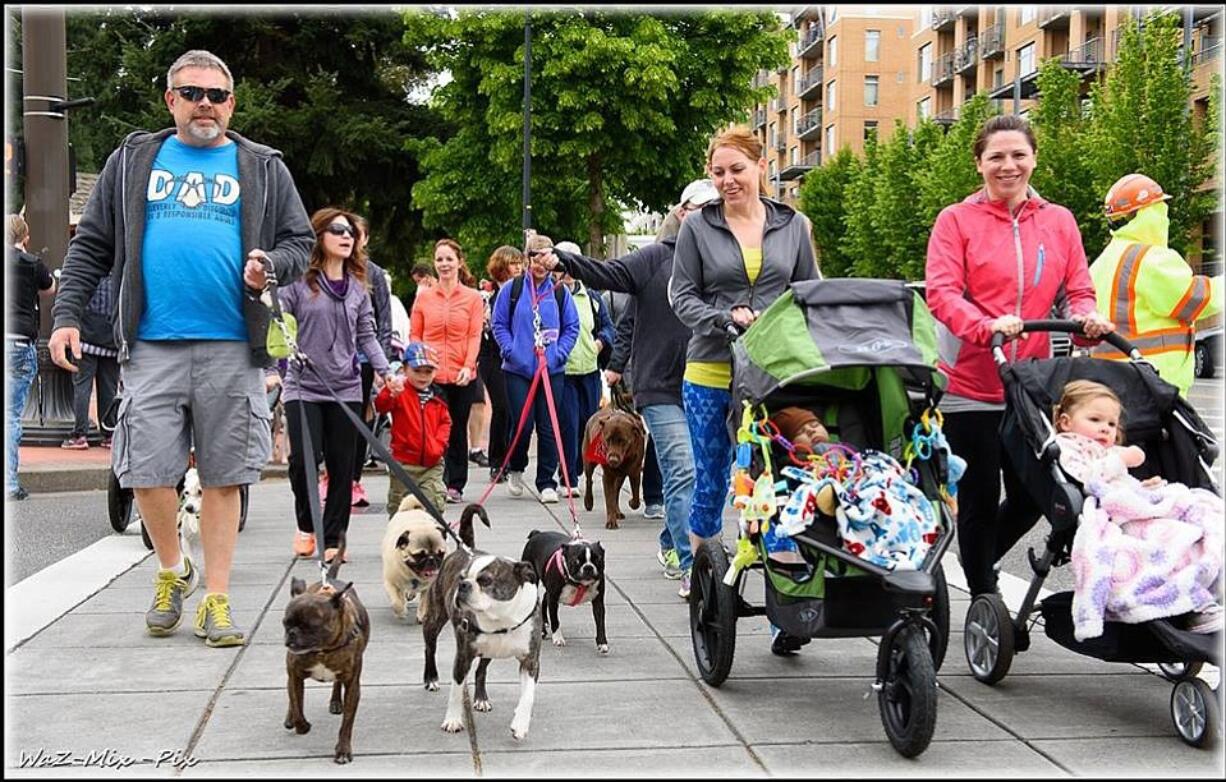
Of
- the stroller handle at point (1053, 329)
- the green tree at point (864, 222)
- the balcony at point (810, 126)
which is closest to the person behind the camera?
the stroller handle at point (1053, 329)

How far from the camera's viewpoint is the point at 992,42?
66.2 metres

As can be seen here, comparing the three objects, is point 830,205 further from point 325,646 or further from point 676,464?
point 325,646

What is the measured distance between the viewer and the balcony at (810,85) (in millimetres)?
89175

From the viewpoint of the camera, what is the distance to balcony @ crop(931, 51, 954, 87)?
7181cm

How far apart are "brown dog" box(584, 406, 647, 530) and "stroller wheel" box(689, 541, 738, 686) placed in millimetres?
4323

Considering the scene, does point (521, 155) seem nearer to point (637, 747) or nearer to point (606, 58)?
point (606, 58)

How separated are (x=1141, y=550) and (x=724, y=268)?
2.33m

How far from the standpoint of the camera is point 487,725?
475cm

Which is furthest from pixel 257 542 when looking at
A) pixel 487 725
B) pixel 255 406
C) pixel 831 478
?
pixel 831 478

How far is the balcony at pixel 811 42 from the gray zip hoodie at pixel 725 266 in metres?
86.2

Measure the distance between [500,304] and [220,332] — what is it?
552 cm

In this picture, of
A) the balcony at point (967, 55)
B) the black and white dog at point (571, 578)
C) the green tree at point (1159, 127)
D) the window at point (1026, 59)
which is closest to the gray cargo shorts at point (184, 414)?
the black and white dog at point (571, 578)

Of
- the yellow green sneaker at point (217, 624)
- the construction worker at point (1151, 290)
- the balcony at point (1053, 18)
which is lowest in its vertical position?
the yellow green sneaker at point (217, 624)

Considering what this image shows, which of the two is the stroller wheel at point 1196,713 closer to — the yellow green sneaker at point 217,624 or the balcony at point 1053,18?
the yellow green sneaker at point 217,624
